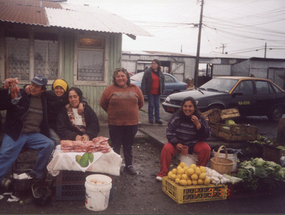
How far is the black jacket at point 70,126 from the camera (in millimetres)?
4312

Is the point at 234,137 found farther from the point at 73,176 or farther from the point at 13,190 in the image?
the point at 13,190

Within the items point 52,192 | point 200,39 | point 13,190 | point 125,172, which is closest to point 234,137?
point 125,172

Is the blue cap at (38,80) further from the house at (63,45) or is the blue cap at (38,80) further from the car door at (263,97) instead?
the car door at (263,97)

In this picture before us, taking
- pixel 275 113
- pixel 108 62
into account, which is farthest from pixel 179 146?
pixel 275 113

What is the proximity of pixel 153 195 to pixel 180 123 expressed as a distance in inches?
53.8

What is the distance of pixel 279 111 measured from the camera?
10.4m

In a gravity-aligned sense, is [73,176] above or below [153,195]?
above

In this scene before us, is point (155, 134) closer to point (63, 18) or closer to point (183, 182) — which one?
point (183, 182)

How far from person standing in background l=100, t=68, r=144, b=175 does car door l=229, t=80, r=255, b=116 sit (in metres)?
5.26

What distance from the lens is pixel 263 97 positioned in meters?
9.70

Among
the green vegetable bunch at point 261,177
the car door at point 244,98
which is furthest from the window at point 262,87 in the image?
the green vegetable bunch at point 261,177

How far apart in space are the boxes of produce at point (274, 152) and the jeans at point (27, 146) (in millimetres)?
4501

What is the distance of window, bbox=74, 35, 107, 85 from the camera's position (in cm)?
791

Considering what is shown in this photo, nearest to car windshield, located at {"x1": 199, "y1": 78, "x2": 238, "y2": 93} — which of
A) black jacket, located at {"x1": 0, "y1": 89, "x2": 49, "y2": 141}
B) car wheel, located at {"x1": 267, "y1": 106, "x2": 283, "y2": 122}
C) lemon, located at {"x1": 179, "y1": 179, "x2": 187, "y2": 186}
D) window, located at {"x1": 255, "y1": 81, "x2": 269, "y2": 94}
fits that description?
window, located at {"x1": 255, "y1": 81, "x2": 269, "y2": 94}
